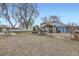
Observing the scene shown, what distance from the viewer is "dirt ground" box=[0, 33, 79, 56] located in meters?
2.67

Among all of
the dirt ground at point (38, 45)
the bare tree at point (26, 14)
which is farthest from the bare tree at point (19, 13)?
the dirt ground at point (38, 45)

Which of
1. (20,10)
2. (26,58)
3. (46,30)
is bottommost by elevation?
(26,58)

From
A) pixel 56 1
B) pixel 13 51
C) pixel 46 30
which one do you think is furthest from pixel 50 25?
pixel 13 51

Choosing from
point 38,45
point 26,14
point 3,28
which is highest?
point 26,14

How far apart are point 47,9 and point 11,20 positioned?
1.21 feet

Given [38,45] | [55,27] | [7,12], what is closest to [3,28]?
[7,12]

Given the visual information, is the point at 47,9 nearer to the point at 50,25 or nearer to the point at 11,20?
the point at 50,25

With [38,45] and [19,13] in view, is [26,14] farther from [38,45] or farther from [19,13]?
[38,45]

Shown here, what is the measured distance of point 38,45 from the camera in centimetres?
269

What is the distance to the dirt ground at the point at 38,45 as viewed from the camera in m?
2.67

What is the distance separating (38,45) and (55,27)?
242 millimetres

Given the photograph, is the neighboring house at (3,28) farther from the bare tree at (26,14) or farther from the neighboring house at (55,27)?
the neighboring house at (55,27)

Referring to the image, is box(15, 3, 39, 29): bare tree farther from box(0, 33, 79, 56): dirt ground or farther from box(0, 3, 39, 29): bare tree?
box(0, 33, 79, 56): dirt ground

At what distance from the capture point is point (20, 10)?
2.71 meters
